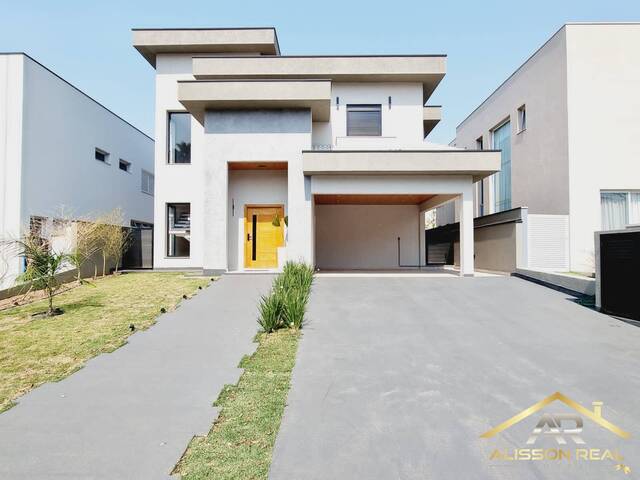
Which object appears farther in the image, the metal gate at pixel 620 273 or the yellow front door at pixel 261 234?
the yellow front door at pixel 261 234

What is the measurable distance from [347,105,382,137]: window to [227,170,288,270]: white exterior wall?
3.97 meters

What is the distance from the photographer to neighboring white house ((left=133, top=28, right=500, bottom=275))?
1226cm

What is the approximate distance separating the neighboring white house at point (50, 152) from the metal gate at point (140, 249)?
107 inches

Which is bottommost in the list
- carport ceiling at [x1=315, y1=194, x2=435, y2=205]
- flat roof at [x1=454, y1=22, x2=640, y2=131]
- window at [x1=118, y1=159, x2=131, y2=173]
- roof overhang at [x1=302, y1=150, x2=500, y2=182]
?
carport ceiling at [x1=315, y1=194, x2=435, y2=205]

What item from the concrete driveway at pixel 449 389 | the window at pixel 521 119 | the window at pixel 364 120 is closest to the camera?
the concrete driveway at pixel 449 389

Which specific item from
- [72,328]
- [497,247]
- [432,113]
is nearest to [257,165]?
[72,328]

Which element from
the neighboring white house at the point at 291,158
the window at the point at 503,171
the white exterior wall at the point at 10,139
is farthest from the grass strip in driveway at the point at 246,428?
the window at the point at 503,171

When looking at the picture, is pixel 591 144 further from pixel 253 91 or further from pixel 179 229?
pixel 179 229

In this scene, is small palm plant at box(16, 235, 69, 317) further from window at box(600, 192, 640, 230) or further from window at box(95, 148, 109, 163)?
window at box(600, 192, 640, 230)

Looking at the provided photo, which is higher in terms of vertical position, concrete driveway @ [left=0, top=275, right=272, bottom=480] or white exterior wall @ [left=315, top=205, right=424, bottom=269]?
white exterior wall @ [left=315, top=205, right=424, bottom=269]

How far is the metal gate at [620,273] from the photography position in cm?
742

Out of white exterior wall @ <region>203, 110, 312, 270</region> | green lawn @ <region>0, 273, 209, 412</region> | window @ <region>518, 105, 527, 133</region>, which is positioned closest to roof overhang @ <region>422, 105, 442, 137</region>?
window @ <region>518, 105, 527, 133</region>

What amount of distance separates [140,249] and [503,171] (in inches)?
705

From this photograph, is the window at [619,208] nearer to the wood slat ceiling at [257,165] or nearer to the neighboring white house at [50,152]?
the wood slat ceiling at [257,165]
